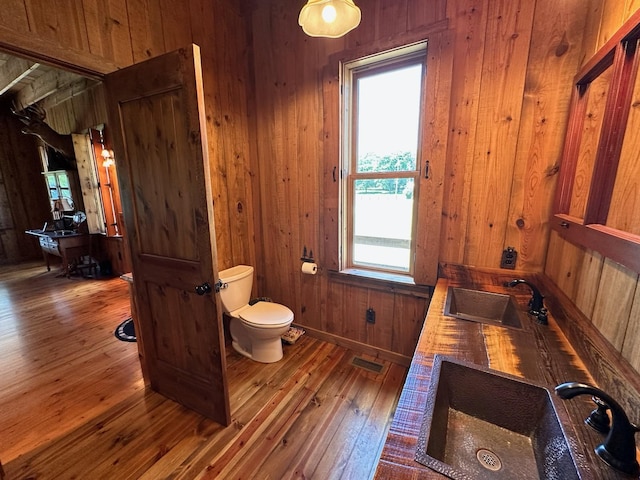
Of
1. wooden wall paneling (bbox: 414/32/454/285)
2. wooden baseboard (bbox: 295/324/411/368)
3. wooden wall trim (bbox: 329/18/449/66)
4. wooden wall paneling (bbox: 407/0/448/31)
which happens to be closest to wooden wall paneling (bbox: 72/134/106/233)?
wooden baseboard (bbox: 295/324/411/368)

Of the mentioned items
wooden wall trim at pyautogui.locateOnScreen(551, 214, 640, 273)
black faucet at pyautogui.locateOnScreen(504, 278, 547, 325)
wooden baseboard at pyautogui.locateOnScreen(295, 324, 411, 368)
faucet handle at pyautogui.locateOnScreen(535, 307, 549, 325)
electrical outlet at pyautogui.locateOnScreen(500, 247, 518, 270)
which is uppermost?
wooden wall trim at pyautogui.locateOnScreen(551, 214, 640, 273)

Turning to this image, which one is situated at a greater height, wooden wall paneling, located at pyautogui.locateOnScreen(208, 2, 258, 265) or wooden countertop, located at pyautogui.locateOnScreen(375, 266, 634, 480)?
wooden wall paneling, located at pyautogui.locateOnScreen(208, 2, 258, 265)

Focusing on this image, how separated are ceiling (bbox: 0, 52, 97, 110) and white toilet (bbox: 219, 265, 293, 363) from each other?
11.7 feet

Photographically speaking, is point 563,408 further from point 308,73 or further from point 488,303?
point 308,73

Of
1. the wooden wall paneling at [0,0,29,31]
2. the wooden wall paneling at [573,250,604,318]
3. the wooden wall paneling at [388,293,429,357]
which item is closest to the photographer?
the wooden wall paneling at [573,250,604,318]

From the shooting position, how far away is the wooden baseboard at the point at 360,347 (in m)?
2.10

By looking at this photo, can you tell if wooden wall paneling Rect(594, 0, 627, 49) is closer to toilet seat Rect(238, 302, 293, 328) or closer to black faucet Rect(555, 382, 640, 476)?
black faucet Rect(555, 382, 640, 476)

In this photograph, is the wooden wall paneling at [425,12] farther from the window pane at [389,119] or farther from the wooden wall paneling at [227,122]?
the wooden wall paneling at [227,122]

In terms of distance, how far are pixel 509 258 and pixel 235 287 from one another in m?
1.97

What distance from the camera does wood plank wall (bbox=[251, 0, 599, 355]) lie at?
56.7 inches

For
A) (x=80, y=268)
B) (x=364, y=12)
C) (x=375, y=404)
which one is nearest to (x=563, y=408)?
(x=375, y=404)

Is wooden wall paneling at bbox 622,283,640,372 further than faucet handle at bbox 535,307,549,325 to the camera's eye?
No

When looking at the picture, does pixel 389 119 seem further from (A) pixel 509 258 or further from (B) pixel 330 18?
(A) pixel 509 258

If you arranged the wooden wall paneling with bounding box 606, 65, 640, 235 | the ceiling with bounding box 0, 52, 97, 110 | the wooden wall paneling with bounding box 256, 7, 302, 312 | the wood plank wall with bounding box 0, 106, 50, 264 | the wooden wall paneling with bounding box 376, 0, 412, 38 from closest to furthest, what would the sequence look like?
the wooden wall paneling with bounding box 606, 65, 640, 235, the wooden wall paneling with bounding box 376, 0, 412, 38, the wooden wall paneling with bounding box 256, 7, 302, 312, the ceiling with bounding box 0, 52, 97, 110, the wood plank wall with bounding box 0, 106, 50, 264
